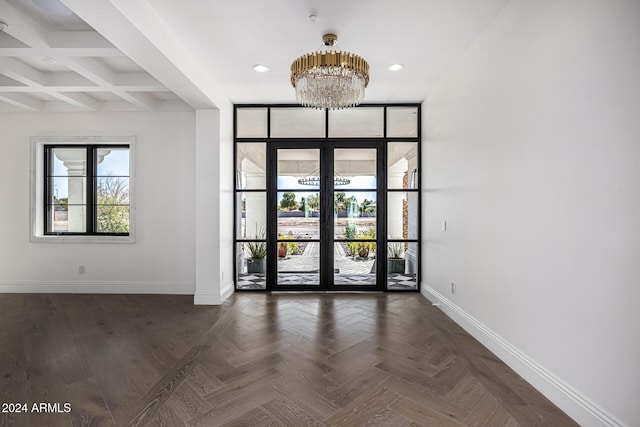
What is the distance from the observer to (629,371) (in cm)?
165

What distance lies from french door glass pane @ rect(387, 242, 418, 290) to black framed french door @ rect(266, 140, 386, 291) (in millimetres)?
137

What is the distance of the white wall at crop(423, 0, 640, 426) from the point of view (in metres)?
1.69

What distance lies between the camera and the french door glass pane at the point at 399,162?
16.8 feet

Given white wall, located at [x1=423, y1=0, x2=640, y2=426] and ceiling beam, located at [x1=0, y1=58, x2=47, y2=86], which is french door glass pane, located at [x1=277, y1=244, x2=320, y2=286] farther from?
ceiling beam, located at [x1=0, y1=58, x2=47, y2=86]

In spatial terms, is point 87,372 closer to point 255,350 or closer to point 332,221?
point 255,350

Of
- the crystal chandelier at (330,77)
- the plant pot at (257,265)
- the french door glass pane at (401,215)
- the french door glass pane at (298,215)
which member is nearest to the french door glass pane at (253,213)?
the french door glass pane at (298,215)

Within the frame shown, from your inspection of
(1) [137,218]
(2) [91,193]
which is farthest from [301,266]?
(2) [91,193]

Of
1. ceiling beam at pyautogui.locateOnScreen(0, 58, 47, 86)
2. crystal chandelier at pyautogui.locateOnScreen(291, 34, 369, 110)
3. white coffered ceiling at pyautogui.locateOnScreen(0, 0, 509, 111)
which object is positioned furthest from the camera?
ceiling beam at pyautogui.locateOnScreen(0, 58, 47, 86)

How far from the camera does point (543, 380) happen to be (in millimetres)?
2236

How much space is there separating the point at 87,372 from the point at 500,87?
4.03 m

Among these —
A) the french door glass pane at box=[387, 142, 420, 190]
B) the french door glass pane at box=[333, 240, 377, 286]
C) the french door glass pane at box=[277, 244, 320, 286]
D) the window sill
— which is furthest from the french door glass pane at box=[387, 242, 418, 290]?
the window sill

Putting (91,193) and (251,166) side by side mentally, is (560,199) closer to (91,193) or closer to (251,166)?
(251,166)

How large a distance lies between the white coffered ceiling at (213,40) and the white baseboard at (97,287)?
264cm

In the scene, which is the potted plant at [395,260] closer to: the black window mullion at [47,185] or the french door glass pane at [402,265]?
the french door glass pane at [402,265]
